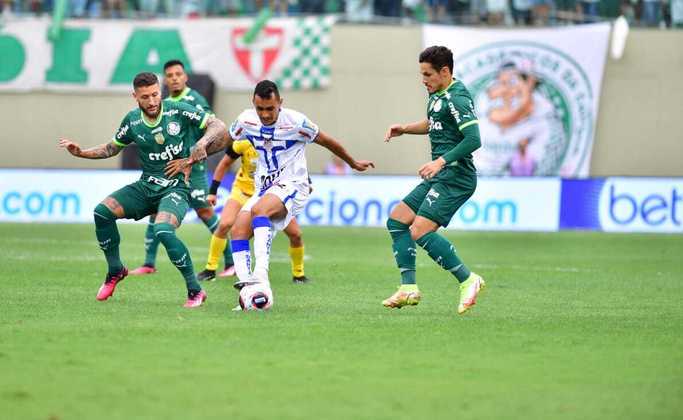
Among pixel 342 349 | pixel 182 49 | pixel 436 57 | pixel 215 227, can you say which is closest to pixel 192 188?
pixel 215 227

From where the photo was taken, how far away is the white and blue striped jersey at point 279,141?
11.6 metres

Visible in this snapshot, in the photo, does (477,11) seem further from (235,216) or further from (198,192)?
(198,192)

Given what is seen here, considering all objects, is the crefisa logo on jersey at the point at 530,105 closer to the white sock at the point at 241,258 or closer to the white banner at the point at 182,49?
the white banner at the point at 182,49

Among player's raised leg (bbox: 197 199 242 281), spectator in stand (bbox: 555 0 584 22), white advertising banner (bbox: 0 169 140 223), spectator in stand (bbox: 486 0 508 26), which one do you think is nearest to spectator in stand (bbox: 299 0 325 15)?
spectator in stand (bbox: 486 0 508 26)

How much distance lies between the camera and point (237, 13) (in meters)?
30.6

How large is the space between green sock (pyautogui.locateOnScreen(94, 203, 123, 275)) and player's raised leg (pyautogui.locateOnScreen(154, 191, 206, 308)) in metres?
0.46

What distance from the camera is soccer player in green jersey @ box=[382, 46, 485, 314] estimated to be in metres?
11.1

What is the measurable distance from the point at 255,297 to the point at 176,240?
88 centimetres

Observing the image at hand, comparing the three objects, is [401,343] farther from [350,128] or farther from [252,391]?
[350,128]

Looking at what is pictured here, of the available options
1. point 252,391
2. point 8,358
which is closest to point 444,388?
point 252,391

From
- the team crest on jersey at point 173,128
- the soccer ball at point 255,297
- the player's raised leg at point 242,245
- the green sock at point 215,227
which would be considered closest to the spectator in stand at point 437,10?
the green sock at point 215,227

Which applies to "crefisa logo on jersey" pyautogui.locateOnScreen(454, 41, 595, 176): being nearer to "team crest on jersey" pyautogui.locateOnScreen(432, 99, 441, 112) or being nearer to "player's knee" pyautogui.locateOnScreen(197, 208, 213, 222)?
"player's knee" pyautogui.locateOnScreen(197, 208, 213, 222)

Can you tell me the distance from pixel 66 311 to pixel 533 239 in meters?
12.7

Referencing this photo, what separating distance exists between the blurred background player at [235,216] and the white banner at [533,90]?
14.7m
